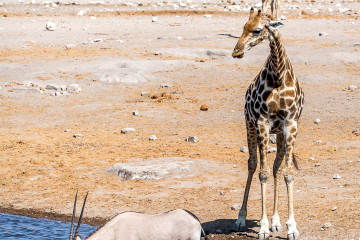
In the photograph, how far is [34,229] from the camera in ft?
36.7

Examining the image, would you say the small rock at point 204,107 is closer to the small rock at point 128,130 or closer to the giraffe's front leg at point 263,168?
the small rock at point 128,130

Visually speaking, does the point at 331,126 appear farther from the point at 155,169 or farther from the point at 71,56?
the point at 71,56

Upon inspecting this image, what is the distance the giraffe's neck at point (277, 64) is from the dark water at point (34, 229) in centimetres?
368

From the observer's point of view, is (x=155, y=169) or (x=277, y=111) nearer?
(x=277, y=111)

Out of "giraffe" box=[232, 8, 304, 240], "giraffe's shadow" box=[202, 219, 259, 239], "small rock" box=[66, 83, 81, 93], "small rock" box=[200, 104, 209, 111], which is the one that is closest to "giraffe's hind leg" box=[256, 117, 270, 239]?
"giraffe" box=[232, 8, 304, 240]

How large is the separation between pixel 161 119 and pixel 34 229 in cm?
778

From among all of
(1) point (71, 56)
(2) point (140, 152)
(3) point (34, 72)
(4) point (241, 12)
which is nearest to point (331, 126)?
(2) point (140, 152)

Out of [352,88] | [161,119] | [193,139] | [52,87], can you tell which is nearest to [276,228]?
[193,139]

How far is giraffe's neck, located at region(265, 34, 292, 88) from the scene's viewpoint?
9.73 meters

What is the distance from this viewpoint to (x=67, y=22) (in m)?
35.3

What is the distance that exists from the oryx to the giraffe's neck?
263cm

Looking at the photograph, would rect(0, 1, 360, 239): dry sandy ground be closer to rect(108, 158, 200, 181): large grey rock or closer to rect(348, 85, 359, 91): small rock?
rect(108, 158, 200, 181): large grey rock

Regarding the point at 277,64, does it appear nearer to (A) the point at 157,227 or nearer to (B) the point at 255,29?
(B) the point at 255,29

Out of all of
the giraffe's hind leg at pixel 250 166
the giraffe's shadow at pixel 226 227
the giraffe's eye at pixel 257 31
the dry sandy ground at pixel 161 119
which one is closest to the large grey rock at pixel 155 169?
the dry sandy ground at pixel 161 119
